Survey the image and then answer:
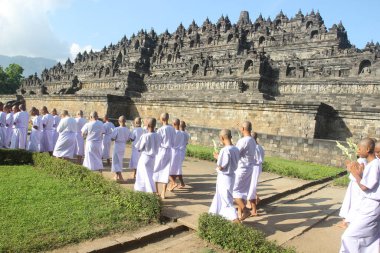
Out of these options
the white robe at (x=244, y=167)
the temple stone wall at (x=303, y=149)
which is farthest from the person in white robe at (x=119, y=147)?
the temple stone wall at (x=303, y=149)

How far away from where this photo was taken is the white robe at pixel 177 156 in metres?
9.48

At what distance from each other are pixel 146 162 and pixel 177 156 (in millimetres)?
1560

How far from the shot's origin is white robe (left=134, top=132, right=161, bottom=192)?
8.17 metres

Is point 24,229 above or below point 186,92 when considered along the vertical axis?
below

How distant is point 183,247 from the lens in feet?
18.9

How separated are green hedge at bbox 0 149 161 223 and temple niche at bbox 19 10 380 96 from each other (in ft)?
56.5

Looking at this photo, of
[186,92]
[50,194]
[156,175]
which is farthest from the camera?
[186,92]

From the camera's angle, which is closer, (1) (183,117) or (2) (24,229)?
(2) (24,229)

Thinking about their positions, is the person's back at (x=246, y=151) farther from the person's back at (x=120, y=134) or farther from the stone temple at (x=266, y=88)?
the stone temple at (x=266, y=88)

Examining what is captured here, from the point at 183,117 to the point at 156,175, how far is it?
50.1ft

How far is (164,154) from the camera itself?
28.8ft

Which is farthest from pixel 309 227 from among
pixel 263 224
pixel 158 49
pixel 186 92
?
pixel 158 49

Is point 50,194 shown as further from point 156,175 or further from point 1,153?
point 1,153

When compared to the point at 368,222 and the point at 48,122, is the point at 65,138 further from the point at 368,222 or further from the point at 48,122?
the point at 368,222
